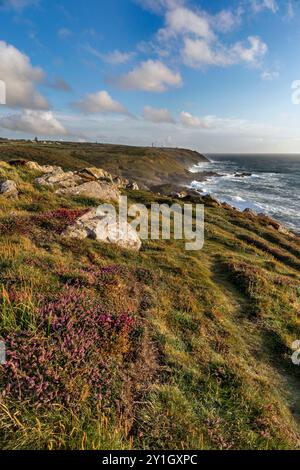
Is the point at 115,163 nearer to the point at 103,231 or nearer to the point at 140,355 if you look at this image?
the point at 103,231

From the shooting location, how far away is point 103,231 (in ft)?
50.2

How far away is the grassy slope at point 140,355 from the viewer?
5.19 meters

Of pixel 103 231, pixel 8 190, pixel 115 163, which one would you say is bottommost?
pixel 103 231

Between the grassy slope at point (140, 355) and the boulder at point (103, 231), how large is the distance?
918 mm

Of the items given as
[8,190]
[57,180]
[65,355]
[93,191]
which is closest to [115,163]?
[57,180]

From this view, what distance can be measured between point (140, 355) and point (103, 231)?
355 inches

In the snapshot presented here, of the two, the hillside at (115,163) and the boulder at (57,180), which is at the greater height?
the hillside at (115,163)

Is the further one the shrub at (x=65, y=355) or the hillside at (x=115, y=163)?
the hillside at (x=115, y=163)

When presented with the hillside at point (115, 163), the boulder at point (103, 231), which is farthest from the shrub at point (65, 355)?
the hillside at point (115, 163)

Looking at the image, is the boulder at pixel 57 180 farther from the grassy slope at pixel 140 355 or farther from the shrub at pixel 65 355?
the shrub at pixel 65 355

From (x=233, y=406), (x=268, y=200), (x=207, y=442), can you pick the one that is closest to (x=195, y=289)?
(x=233, y=406)

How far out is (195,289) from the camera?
40.5 ft
